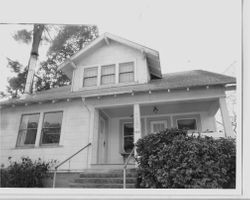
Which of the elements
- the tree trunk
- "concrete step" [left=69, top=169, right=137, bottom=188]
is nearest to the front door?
"concrete step" [left=69, top=169, right=137, bottom=188]

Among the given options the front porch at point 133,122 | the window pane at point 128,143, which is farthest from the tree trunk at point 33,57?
the window pane at point 128,143

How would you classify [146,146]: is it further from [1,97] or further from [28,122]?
[1,97]

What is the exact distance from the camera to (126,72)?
6.50 meters

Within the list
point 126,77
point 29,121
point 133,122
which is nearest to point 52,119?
point 29,121

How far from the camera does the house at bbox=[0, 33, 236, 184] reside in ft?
17.6

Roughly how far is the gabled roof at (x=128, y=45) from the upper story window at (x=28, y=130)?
187 centimetres

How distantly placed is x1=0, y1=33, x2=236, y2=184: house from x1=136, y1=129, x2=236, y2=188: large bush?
124 centimetres

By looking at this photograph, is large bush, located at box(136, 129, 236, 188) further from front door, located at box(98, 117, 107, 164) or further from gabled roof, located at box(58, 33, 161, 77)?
gabled roof, located at box(58, 33, 161, 77)

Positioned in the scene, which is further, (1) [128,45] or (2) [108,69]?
(2) [108,69]

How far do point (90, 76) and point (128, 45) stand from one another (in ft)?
5.04

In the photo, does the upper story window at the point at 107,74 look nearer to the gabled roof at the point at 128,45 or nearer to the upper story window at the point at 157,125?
the gabled roof at the point at 128,45

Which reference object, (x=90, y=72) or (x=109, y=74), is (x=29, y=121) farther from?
(x=109, y=74)

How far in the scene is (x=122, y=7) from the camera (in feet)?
7.00

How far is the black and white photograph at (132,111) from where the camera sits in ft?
5.98
